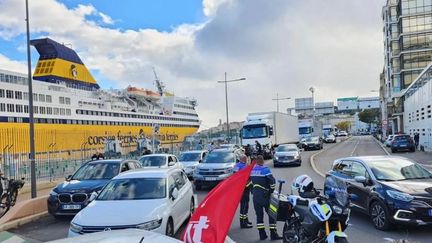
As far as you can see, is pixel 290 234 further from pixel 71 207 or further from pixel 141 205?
pixel 71 207

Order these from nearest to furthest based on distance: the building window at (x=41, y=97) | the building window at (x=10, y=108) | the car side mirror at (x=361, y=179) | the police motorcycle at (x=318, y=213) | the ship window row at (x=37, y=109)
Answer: the police motorcycle at (x=318, y=213) < the car side mirror at (x=361, y=179) < the ship window row at (x=37, y=109) < the building window at (x=10, y=108) < the building window at (x=41, y=97)

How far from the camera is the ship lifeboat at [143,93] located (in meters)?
79.8

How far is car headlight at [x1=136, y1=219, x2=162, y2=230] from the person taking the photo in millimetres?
7316

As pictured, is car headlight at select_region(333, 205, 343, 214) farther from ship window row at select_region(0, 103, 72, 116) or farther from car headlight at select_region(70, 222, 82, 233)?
ship window row at select_region(0, 103, 72, 116)

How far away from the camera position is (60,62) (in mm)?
65688

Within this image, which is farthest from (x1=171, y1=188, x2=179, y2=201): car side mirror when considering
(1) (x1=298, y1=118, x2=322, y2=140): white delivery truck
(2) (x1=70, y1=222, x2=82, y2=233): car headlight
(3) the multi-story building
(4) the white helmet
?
(3) the multi-story building

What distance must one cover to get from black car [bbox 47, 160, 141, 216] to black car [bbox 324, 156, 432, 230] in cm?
624

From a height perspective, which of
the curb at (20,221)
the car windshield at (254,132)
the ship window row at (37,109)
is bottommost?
the curb at (20,221)

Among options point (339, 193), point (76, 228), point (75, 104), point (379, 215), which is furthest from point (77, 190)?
point (75, 104)

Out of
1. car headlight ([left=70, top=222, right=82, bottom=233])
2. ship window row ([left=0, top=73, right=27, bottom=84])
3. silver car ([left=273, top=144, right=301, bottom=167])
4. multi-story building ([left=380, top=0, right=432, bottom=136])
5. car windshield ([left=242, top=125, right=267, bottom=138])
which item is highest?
multi-story building ([left=380, top=0, right=432, bottom=136])

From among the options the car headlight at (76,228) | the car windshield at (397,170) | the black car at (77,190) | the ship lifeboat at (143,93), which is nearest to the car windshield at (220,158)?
the black car at (77,190)

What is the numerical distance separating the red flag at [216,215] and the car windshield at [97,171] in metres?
8.08

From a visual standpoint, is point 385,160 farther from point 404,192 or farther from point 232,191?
point 232,191

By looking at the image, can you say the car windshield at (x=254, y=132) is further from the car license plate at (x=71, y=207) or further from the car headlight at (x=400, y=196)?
the car headlight at (x=400, y=196)
